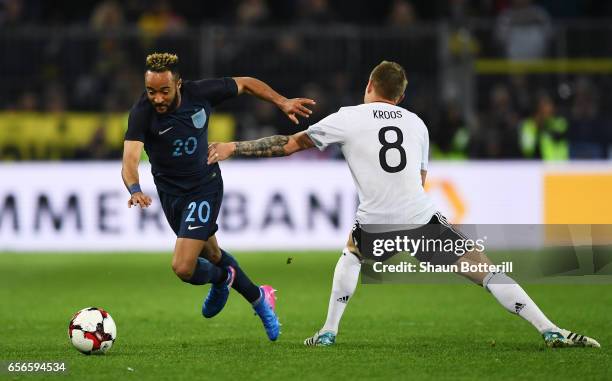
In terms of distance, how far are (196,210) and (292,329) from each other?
154 centimetres

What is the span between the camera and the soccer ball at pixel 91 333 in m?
8.06

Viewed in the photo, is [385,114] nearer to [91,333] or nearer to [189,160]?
[189,160]

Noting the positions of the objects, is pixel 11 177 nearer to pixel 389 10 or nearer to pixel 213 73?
pixel 213 73

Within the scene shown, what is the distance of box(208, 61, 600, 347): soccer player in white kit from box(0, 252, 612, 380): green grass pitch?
1.27 ft

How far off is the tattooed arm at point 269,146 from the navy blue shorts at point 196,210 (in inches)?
25.7

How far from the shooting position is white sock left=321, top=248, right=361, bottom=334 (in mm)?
8508

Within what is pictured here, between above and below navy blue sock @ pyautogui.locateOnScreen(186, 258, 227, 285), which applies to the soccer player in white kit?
above

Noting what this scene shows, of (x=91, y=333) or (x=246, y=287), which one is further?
(x=246, y=287)

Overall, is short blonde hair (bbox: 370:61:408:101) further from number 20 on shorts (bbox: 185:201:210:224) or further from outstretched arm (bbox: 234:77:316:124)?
number 20 on shorts (bbox: 185:201:210:224)

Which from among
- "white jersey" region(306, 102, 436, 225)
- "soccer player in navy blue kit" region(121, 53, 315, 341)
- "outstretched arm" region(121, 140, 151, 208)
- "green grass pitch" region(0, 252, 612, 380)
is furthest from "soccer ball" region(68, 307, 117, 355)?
"white jersey" region(306, 102, 436, 225)

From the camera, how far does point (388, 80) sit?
8.28 metres

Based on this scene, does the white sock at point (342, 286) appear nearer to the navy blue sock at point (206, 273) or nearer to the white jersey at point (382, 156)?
the white jersey at point (382, 156)

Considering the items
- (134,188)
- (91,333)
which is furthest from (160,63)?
(91,333)

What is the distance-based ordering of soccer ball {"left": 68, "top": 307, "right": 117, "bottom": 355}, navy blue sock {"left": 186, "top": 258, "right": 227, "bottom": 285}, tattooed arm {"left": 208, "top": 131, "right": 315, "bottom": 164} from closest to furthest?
soccer ball {"left": 68, "top": 307, "right": 117, "bottom": 355}, tattooed arm {"left": 208, "top": 131, "right": 315, "bottom": 164}, navy blue sock {"left": 186, "top": 258, "right": 227, "bottom": 285}
